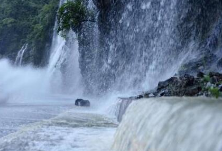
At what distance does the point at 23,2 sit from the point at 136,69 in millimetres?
48103

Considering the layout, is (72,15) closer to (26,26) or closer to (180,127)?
(180,127)

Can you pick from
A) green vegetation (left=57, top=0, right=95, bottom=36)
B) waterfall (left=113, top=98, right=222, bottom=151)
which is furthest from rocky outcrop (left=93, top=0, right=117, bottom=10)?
waterfall (left=113, top=98, right=222, bottom=151)

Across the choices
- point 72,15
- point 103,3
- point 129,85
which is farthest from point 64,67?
point 129,85

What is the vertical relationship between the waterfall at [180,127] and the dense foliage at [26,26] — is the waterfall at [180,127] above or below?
below

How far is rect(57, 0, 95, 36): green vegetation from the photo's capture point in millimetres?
25891

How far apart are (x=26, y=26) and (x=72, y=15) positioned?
35268mm

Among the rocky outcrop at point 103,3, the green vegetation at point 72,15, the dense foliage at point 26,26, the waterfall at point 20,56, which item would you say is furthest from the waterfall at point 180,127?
the waterfall at point 20,56

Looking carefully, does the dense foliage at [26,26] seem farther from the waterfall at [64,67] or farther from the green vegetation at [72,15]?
the green vegetation at [72,15]

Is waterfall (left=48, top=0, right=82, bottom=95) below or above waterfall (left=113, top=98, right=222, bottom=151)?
above

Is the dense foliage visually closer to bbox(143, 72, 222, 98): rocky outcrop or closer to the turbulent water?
the turbulent water

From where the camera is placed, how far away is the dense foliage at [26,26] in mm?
48719

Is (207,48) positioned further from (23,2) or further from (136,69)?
(23,2)

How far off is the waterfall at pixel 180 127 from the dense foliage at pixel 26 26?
4312cm

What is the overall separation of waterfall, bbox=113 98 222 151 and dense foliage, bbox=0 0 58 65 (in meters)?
43.1
